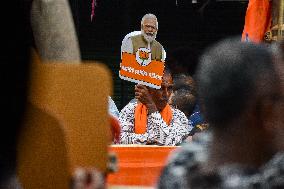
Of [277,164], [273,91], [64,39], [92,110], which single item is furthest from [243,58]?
[64,39]

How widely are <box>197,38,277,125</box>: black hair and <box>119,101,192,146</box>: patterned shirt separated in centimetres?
298

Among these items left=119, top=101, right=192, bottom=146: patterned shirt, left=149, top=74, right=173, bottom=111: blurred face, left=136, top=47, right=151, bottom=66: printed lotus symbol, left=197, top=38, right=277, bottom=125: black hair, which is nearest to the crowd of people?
left=197, top=38, right=277, bottom=125: black hair

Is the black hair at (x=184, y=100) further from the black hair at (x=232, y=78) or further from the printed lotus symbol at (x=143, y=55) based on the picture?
the black hair at (x=232, y=78)

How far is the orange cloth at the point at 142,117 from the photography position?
520 cm

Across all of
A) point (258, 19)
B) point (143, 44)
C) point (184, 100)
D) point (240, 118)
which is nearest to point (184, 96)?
point (184, 100)

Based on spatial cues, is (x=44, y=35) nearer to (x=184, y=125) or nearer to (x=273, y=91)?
(x=273, y=91)

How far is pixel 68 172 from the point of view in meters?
1.95

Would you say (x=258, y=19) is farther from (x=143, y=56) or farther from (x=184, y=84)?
(x=184, y=84)

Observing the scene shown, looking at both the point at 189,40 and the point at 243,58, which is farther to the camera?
the point at 189,40

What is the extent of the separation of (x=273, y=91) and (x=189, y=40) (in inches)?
429

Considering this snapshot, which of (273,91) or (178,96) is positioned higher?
(273,91)

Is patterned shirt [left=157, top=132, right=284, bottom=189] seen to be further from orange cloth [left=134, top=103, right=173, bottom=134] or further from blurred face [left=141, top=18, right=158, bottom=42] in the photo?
blurred face [left=141, top=18, right=158, bottom=42]

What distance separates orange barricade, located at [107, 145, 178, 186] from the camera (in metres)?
3.29

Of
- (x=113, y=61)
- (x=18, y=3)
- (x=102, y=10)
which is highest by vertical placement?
(x=18, y=3)
